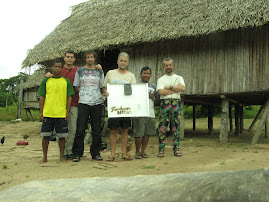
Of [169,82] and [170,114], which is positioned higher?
[169,82]

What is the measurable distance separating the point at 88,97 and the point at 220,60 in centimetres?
472

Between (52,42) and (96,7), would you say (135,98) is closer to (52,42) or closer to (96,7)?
(52,42)

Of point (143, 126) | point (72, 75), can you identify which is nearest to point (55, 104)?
point (72, 75)

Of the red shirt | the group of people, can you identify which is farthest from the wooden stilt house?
the red shirt

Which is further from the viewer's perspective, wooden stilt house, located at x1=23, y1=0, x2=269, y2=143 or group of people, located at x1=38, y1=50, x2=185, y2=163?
wooden stilt house, located at x1=23, y1=0, x2=269, y2=143

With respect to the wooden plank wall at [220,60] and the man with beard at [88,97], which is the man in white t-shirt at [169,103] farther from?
the wooden plank wall at [220,60]

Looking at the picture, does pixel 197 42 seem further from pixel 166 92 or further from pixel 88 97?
pixel 88 97

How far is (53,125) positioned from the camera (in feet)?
13.2

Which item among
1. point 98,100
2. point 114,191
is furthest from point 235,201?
point 98,100

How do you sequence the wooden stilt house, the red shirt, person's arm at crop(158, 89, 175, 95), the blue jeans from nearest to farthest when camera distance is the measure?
the blue jeans < the red shirt < person's arm at crop(158, 89, 175, 95) < the wooden stilt house

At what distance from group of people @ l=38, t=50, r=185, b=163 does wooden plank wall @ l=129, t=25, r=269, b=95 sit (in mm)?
3413

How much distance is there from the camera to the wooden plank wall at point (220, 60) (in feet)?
23.1

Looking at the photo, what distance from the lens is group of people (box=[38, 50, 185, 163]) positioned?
3992mm

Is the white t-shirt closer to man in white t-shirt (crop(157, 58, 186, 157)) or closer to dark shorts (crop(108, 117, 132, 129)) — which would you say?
man in white t-shirt (crop(157, 58, 186, 157))
